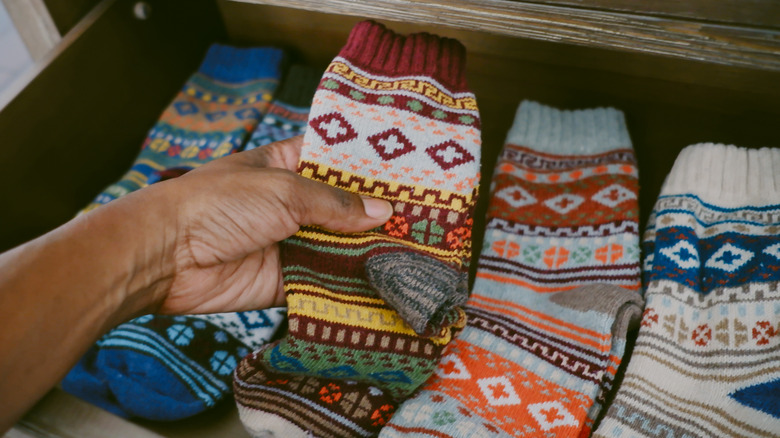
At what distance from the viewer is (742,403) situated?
0.54 metres

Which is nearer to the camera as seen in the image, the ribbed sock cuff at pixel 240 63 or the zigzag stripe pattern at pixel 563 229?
the zigzag stripe pattern at pixel 563 229

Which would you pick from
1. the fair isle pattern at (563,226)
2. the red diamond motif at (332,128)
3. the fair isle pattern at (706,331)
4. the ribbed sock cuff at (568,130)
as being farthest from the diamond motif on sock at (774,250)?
the red diamond motif at (332,128)

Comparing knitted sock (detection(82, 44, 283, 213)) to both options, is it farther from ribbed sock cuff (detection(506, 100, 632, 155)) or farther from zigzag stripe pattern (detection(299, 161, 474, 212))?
ribbed sock cuff (detection(506, 100, 632, 155))

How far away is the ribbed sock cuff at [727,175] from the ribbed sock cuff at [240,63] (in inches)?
27.4

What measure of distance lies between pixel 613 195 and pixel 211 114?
0.70 m

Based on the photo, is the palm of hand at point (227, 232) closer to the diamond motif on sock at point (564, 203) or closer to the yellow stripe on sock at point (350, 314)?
the yellow stripe on sock at point (350, 314)

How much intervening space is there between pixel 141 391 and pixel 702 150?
0.75 m

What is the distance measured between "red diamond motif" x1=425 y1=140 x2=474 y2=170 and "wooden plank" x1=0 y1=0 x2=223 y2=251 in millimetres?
571

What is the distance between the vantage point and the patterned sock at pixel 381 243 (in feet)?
1.79

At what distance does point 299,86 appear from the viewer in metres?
1.01

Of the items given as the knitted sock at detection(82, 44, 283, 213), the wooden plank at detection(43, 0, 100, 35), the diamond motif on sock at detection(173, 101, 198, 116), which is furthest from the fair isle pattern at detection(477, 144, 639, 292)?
the wooden plank at detection(43, 0, 100, 35)

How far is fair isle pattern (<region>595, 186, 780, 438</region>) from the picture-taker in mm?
546

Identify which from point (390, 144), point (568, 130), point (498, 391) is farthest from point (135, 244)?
point (568, 130)

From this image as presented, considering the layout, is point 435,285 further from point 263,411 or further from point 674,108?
point 674,108
